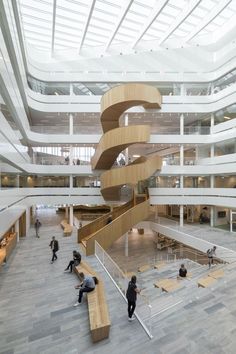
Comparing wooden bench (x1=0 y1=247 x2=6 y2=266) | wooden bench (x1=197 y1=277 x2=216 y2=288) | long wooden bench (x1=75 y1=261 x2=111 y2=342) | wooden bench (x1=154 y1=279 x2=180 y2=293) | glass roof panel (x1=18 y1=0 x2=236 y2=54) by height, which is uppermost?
glass roof panel (x1=18 y1=0 x2=236 y2=54)

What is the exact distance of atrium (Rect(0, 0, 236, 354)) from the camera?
36.4 ft

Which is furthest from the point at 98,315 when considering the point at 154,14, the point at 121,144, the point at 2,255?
the point at 154,14

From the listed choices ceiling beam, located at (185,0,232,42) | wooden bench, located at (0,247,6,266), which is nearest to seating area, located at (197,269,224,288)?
wooden bench, located at (0,247,6,266)

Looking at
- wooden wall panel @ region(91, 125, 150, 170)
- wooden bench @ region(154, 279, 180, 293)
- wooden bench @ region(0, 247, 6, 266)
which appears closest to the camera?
wooden bench @ region(154, 279, 180, 293)

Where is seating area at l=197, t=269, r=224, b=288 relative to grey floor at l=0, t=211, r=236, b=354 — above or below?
above

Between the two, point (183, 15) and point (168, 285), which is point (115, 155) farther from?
point (183, 15)

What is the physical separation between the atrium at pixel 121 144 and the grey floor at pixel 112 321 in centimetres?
10

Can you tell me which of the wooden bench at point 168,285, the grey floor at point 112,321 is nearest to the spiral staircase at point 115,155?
the wooden bench at point 168,285

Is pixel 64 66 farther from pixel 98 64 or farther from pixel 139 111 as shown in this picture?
pixel 139 111

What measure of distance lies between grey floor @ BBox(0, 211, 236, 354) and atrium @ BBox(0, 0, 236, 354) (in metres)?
0.10

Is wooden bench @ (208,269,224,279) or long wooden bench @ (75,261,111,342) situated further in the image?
wooden bench @ (208,269,224,279)

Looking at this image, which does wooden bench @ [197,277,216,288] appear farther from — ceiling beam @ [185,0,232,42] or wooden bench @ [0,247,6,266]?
ceiling beam @ [185,0,232,42]

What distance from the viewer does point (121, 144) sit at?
671 inches

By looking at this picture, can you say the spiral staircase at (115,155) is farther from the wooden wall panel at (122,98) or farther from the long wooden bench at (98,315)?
the long wooden bench at (98,315)
